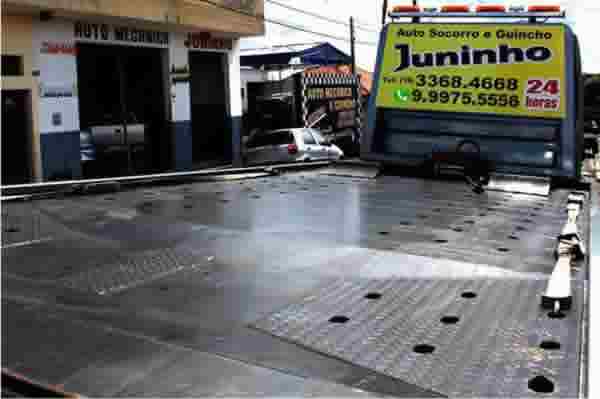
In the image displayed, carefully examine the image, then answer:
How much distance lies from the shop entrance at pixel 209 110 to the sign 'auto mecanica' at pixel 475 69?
47.5ft

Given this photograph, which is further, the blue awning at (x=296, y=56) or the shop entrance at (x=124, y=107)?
the blue awning at (x=296, y=56)

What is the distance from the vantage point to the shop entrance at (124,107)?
19922 millimetres

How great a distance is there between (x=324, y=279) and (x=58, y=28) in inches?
601

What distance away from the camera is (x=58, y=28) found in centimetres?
1819

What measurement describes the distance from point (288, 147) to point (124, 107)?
4.54m

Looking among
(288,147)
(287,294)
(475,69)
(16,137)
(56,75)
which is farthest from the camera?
(288,147)

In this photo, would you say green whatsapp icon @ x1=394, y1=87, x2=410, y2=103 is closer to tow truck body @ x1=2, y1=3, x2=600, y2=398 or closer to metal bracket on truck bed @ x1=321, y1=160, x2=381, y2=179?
metal bracket on truck bed @ x1=321, y1=160, x2=381, y2=179

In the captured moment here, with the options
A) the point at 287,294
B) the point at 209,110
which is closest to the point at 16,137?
the point at 209,110

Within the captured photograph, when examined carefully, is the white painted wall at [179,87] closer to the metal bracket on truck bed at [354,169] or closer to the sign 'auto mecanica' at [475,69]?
the metal bracket on truck bed at [354,169]

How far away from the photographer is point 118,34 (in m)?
20.4

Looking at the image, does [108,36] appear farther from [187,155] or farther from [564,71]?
[564,71]

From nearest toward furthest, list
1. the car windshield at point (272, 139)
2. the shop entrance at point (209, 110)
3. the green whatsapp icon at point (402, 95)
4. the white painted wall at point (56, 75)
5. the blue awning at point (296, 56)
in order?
the green whatsapp icon at point (402, 95) < the white painted wall at point (56, 75) < the car windshield at point (272, 139) < the shop entrance at point (209, 110) < the blue awning at point (296, 56)

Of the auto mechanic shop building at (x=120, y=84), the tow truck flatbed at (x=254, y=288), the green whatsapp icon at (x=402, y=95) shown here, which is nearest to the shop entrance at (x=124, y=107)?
the auto mechanic shop building at (x=120, y=84)

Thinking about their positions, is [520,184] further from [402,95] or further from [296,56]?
[296,56]
